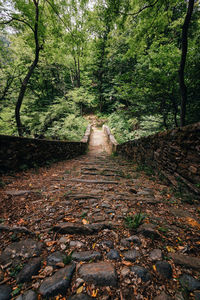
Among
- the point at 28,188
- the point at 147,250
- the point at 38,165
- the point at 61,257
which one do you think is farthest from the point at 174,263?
the point at 38,165

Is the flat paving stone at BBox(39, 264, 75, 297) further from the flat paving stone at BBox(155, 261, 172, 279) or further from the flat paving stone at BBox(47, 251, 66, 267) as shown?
the flat paving stone at BBox(155, 261, 172, 279)

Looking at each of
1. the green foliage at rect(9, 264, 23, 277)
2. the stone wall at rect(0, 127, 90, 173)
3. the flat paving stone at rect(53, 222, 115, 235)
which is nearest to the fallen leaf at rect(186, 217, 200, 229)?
the flat paving stone at rect(53, 222, 115, 235)

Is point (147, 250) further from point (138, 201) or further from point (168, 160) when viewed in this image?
point (168, 160)

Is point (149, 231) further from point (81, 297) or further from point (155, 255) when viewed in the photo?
point (81, 297)

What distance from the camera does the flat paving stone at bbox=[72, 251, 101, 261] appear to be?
1127mm

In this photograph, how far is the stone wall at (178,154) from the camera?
7.52 feet

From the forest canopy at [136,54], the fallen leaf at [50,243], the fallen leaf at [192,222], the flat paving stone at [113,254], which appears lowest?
the fallen leaf at [50,243]

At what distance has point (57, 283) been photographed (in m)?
0.90

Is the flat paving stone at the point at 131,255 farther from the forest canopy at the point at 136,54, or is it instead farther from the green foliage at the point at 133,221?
the forest canopy at the point at 136,54

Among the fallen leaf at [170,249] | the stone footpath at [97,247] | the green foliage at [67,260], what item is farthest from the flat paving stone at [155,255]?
the green foliage at [67,260]

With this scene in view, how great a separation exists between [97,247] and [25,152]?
3415 mm

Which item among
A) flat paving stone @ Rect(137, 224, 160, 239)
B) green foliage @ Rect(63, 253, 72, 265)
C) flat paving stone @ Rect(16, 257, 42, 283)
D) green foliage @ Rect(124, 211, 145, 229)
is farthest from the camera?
green foliage @ Rect(124, 211, 145, 229)

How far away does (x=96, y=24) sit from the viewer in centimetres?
1542

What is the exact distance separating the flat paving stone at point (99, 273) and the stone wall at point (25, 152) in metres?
3.22
